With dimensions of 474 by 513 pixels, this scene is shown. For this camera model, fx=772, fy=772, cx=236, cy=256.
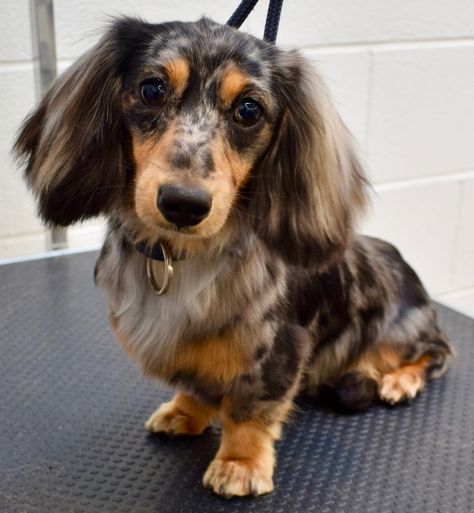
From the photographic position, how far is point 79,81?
106 cm

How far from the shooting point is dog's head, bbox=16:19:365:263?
0.98 m

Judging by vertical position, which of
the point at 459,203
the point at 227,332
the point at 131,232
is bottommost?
the point at 459,203

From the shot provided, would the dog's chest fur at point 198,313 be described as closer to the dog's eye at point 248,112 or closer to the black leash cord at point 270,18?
the dog's eye at point 248,112

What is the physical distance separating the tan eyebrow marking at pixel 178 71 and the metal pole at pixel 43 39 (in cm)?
89

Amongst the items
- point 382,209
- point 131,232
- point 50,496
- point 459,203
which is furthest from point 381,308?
point 459,203

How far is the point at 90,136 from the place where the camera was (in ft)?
3.44

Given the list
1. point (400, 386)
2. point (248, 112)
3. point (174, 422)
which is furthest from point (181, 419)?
point (248, 112)

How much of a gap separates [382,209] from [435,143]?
0.27 m

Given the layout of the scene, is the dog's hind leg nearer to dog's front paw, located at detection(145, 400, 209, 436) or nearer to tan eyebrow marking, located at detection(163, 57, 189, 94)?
dog's front paw, located at detection(145, 400, 209, 436)

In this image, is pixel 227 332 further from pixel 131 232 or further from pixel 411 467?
pixel 411 467

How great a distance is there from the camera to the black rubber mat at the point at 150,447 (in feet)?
Result: 3.54

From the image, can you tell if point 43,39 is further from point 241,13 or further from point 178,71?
point 178,71

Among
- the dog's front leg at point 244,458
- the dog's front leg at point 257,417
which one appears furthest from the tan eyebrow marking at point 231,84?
the dog's front leg at point 244,458

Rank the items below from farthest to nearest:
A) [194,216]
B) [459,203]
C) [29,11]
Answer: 1. [459,203]
2. [29,11]
3. [194,216]
